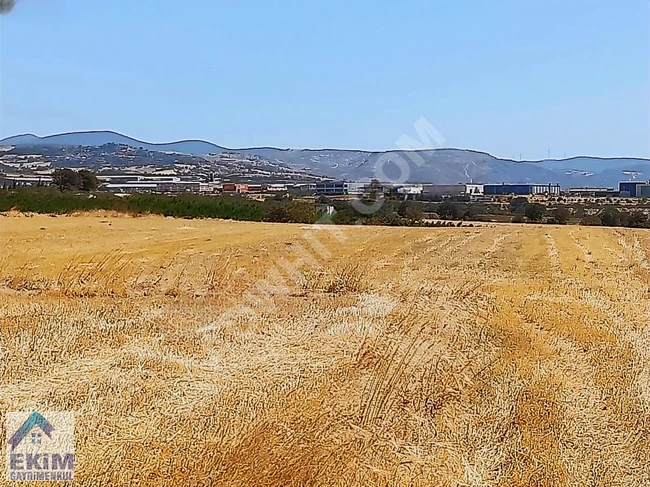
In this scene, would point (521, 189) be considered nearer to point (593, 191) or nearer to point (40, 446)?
point (593, 191)

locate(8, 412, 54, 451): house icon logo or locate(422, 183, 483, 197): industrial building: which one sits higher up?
locate(422, 183, 483, 197): industrial building

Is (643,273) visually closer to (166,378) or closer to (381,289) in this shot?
(381,289)

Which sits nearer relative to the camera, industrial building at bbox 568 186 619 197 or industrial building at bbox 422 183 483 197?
industrial building at bbox 422 183 483 197

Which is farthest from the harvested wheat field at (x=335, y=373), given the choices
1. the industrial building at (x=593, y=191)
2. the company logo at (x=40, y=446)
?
the industrial building at (x=593, y=191)

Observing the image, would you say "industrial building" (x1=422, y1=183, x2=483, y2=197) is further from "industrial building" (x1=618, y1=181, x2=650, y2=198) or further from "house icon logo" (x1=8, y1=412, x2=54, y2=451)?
"house icon logo" (x1=8, y1=412, x2=54, y2=451)

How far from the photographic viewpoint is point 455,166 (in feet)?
89.1

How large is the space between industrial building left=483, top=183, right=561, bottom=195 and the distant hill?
7.10 ft

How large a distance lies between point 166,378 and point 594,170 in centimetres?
6042

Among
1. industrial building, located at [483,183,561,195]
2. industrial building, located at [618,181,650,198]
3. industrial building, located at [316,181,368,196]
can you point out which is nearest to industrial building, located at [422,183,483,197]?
industrial building, located at [316,181,368,196]

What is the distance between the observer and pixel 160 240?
15172 millimetres

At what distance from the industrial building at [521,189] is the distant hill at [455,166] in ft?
7.10

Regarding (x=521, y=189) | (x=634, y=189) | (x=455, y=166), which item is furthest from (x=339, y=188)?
(x=634, y=189)

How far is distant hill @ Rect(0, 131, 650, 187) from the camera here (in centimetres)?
2209

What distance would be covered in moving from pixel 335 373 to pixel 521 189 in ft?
172
